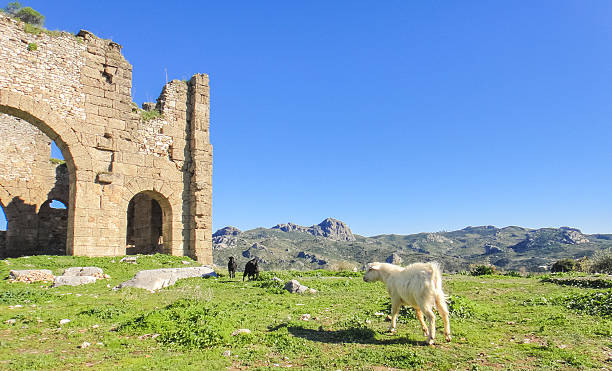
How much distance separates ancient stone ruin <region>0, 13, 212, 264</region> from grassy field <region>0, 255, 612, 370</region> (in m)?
7.58

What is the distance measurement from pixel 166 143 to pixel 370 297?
1449 centimetres

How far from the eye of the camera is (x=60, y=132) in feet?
56.4

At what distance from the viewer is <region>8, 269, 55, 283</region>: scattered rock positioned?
1204 centimetres

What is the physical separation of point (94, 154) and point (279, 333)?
15.3 m

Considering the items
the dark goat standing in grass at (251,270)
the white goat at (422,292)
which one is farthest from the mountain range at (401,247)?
the white goat at (422,292)

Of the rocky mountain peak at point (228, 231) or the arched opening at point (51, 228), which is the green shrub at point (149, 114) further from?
the rocky mountain peak at point (228, 231)

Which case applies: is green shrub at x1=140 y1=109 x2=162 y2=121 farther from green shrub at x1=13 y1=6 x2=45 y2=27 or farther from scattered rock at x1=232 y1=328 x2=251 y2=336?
scattered rock at x1=232 y1=328 x2=251 y2=336

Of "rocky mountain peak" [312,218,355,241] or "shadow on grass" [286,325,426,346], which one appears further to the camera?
"rocky mountain peak" [312,218,355,241]

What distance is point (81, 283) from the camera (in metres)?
12.5

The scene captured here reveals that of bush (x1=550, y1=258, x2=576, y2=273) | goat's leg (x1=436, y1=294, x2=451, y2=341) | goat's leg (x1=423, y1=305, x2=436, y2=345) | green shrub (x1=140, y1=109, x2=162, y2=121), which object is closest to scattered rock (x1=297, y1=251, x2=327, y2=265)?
bush (x1=550, y1=258, x2=576, y2=273)

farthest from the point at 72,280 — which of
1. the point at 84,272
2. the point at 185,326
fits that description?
the point at 185,326

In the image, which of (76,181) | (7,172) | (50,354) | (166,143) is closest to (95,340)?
(50,354)

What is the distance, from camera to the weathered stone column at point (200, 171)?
21.2 meters

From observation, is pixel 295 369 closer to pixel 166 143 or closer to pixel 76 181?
pixel 76 181
